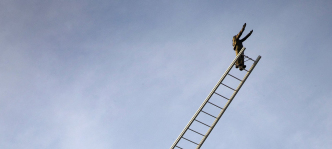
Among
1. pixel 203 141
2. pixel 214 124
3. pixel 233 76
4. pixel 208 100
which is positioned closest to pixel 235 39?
pixel 233 76

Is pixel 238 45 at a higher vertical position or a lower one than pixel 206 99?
higher

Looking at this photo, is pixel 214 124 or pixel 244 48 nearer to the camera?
pixel 244 48

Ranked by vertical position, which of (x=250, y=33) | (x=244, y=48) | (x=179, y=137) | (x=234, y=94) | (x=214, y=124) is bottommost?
(x=179, y=137)

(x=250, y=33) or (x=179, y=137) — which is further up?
(x=250, y=33)

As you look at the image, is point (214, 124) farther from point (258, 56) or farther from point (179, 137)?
point (258, 56)

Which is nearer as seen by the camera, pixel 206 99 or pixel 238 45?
pixel 206 99

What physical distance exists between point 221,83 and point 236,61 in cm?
86

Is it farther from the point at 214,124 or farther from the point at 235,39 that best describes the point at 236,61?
the point at 214,124

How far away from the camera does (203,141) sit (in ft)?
37.9

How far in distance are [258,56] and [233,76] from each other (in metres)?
0.99

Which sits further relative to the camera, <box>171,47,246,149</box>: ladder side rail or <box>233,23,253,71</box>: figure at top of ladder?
<box>233,23,253,71</box>: figure at top of ladder

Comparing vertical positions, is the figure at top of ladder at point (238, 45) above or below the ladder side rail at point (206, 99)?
above

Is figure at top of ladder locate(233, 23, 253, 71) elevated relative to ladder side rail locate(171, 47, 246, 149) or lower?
elevated

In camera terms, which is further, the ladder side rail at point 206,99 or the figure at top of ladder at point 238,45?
the figure at top of ladder at point 238,45
